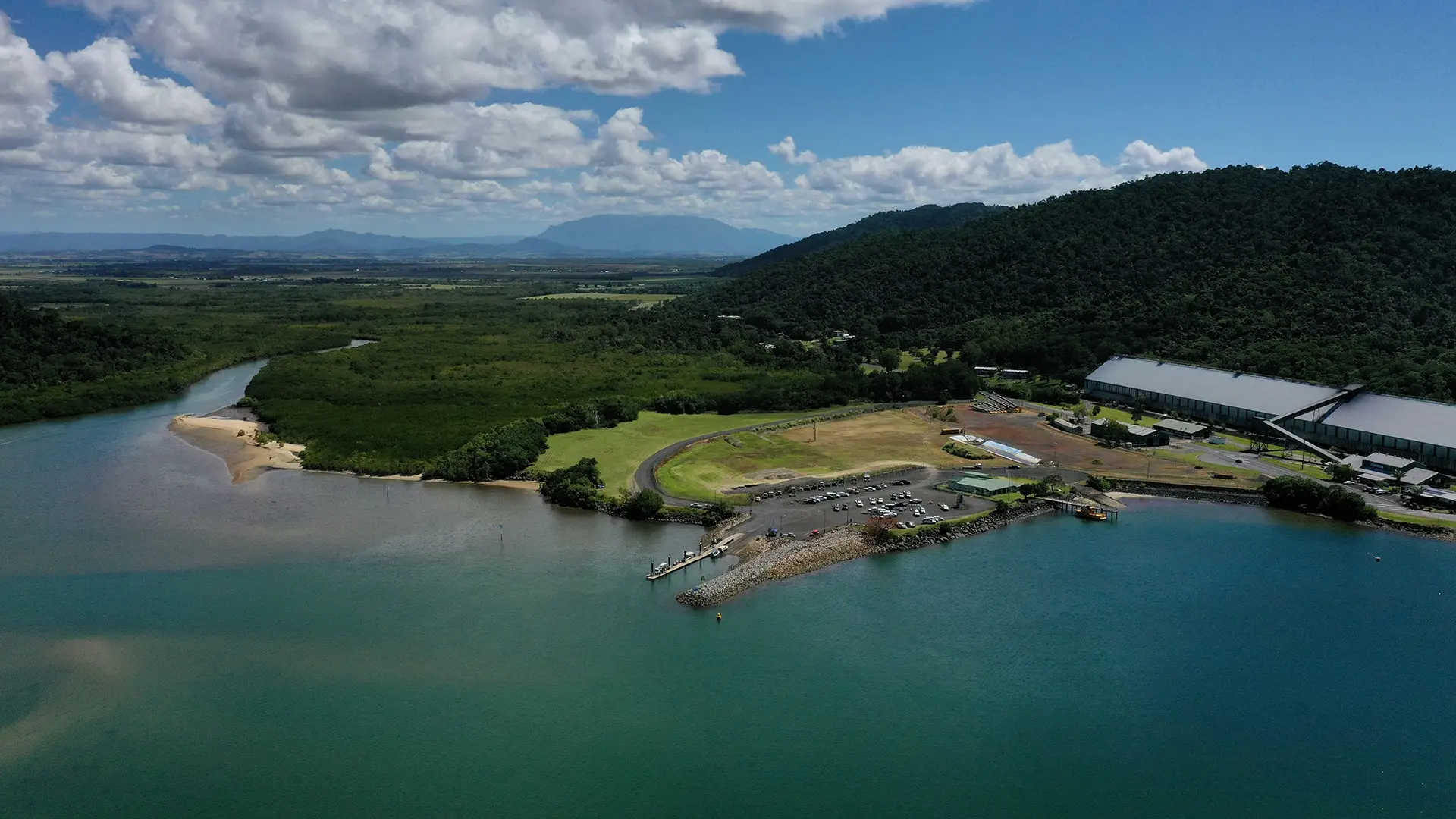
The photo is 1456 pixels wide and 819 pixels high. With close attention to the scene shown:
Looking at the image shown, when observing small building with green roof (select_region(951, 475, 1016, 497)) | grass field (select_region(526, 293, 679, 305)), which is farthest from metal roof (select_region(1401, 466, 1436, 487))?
grass field (select_region(526, 293, 679, 305))

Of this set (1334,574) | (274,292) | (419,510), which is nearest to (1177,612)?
(1334,574)

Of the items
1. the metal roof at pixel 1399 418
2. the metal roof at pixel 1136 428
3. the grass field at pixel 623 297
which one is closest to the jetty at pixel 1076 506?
the metal roof at pixel 1136 428

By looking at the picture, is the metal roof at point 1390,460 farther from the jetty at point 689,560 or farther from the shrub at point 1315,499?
the jetty at point 689,560

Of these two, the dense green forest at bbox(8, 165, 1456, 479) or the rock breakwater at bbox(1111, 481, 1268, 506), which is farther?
the dense green forest at bbox(8, 165, 1456, 479)

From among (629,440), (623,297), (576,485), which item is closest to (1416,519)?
(576,485)

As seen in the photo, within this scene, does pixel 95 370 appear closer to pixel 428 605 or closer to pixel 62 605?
pixel 62 605

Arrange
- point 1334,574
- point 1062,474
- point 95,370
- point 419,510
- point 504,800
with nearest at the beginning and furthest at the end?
point 504,800 < point 1334,574 < point 419,510 < point 1062,474 < point 95,370

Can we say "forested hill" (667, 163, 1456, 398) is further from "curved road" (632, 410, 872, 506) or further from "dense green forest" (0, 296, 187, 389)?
"dense green forest" (0, 296, 187, 389)

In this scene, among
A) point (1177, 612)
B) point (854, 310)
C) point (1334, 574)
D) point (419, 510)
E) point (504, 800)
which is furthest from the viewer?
point (854, 310)
